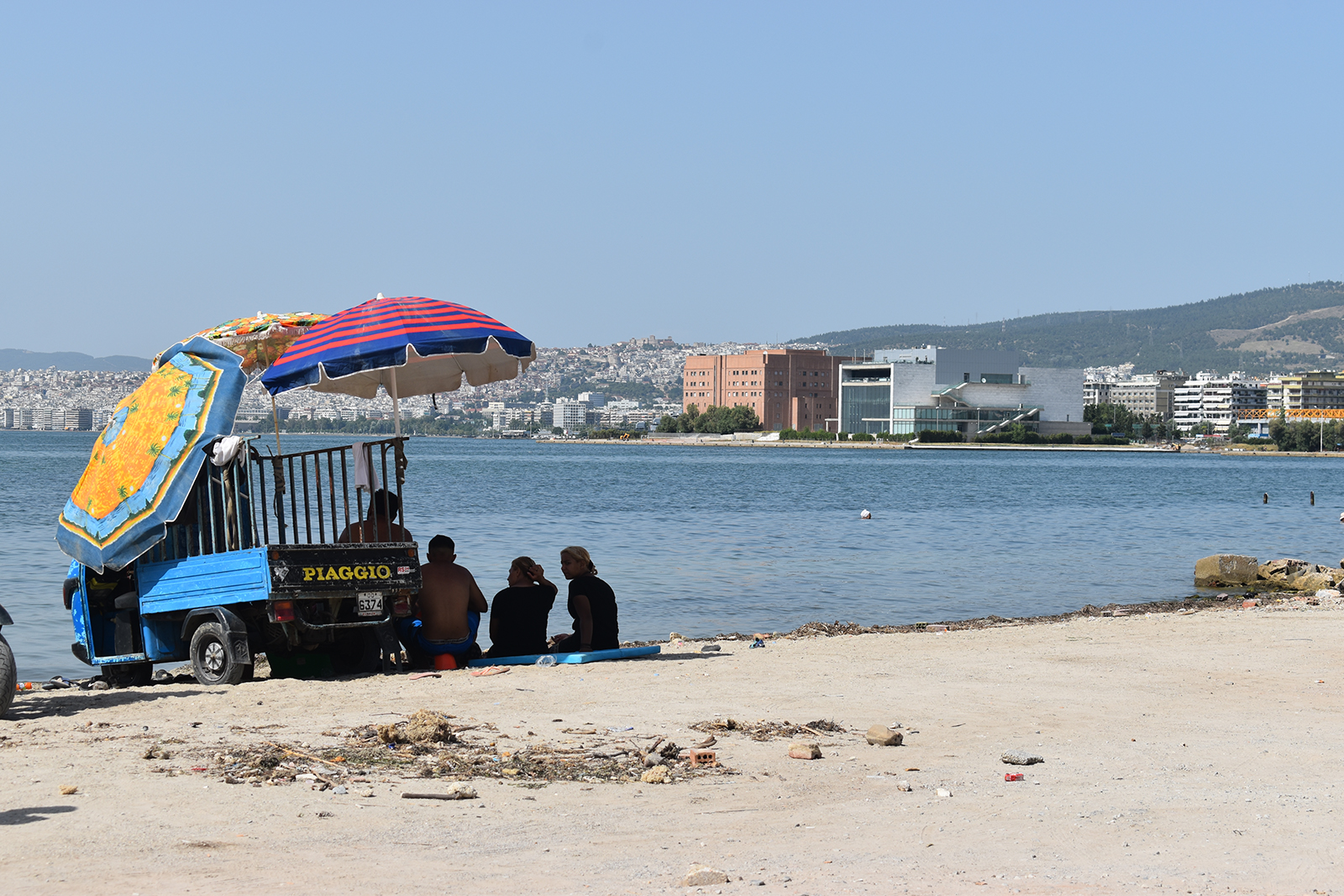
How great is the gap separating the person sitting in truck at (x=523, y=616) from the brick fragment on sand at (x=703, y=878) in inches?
240

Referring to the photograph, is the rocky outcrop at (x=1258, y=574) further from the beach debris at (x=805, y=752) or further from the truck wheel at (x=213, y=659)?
the truck wheel at (x=213, y=659)

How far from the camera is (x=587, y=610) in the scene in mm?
11180

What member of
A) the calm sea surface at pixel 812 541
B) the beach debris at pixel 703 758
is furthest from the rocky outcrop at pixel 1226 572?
the beach debris at pixel 703 758

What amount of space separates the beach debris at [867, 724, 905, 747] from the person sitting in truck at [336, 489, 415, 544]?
13.3ft

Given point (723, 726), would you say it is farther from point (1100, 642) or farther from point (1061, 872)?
point (1100, 642)

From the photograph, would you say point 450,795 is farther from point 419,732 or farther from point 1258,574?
point 1258,574

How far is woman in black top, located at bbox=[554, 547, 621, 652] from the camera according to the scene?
36.6 ft

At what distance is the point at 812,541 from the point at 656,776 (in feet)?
85.7

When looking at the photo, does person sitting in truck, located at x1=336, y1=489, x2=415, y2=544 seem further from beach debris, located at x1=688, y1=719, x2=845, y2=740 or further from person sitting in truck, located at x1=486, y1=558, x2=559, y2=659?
beach debris, located at x1=688, y1=719, x2=845, y2=740

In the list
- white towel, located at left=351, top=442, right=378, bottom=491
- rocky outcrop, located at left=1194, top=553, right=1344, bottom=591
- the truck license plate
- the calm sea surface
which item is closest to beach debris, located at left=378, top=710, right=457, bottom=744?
the truck license plate

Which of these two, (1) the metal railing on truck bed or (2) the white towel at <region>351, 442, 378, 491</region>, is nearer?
(1) the metal railing on truck bed

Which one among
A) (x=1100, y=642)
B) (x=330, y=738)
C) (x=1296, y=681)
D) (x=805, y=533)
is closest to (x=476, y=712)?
(x=330, y=738)

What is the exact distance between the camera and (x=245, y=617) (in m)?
9.75

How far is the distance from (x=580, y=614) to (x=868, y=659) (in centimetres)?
272
